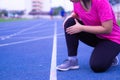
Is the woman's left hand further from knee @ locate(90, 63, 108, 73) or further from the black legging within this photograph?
knee @ locate(90, 63, 108, 73)

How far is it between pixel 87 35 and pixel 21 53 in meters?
2.21

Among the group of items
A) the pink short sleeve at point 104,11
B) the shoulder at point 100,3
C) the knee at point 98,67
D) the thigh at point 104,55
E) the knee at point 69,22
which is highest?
the shoulder at point 100,3

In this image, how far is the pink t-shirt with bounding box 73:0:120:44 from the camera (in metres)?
4.00

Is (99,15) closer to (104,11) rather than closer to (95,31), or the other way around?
(104,11)

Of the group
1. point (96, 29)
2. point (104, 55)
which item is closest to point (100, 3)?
point (96, 29)

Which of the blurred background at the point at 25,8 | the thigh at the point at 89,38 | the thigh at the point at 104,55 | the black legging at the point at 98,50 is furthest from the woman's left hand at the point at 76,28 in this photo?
the blurred background at the point at 25,8

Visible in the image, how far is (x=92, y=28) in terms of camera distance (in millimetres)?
4113

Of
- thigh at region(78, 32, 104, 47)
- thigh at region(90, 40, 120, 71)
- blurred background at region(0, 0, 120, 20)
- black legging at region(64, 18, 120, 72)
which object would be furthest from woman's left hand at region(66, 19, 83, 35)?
blurred background at region(0, 0, 120, 20)

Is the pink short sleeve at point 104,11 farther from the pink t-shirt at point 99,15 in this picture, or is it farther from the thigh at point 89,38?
the thigh at point 89,38

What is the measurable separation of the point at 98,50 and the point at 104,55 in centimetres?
12

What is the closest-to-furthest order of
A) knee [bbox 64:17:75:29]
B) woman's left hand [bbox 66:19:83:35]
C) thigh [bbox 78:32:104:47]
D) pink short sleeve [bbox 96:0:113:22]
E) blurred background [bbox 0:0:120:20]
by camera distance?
pink short sleeve [bbox 96:0:113:22], woman's left hand [bbox 66:19:83:35], knee [bbox 64:17:75:29], thigh [bbox 78:32:104:47], blurred background [bbox 0:0:120:20]

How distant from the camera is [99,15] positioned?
4078 millimetres

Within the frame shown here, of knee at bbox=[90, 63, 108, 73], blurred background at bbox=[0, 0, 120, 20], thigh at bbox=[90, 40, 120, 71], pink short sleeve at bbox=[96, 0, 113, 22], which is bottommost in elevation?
blurred background at bbox=[0, 0, 120, 20]

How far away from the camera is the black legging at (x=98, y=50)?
420 centimetres
